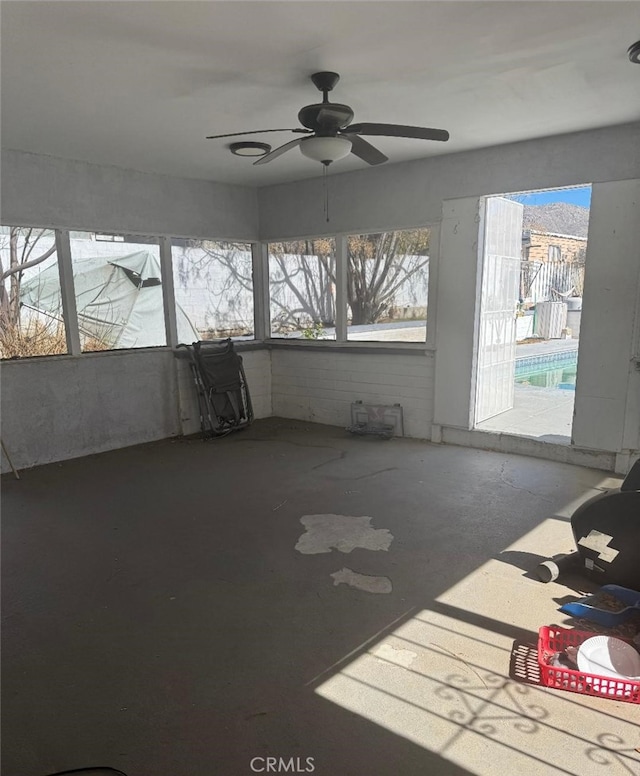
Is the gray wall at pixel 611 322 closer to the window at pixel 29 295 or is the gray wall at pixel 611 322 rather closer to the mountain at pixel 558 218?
Answer: the window at pixel 29 295

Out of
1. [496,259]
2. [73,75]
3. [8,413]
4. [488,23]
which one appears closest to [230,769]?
[488,23]

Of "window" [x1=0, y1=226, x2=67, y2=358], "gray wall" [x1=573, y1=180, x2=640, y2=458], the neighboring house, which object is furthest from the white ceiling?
the neighboring house

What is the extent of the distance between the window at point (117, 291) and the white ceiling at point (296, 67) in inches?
42.0

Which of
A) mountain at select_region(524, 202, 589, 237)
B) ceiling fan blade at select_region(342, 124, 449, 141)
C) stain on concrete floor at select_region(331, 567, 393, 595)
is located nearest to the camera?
stain on concrete floor at select_region(331, 567, 393, 595)

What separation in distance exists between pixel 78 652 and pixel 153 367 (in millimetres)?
3689

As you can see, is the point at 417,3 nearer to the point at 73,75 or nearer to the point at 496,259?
the point at 73,75

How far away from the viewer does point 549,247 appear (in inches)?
543

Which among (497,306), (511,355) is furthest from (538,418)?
(497,306)

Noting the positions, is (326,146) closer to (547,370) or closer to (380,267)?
(380,267)

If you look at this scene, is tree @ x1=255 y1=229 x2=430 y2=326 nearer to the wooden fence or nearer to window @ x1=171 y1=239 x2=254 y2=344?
window @ x1=171 y1=239 x2=254 y2=344

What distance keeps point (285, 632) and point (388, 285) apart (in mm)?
4006

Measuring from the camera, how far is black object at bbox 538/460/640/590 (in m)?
2.62

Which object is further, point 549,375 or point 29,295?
point 549,375

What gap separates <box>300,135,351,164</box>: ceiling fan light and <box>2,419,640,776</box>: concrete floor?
2.29 m
